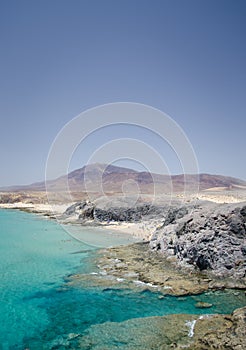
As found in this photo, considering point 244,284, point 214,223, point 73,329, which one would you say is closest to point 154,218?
point 214,223

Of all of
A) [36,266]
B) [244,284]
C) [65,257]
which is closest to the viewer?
[244,284]

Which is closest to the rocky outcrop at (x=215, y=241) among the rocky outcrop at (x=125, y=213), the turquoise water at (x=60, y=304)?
the turquoise water at (x=60, y=304)

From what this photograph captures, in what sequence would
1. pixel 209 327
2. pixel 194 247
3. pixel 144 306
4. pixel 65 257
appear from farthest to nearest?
pixel 65 257 → pixel 194 247 → pixel 144 306 → pixel 209 327

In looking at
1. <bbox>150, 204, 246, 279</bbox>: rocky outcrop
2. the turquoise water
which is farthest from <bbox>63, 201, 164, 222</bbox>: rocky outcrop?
the turquoise water

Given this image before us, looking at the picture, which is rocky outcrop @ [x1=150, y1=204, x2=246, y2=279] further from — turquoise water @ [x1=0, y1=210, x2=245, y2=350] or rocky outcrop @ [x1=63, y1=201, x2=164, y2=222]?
rocky outcrop @ [x1=63, y1=201, x2=164, y2=222]

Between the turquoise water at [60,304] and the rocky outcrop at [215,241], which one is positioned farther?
the rocky outcrop at [215,241]

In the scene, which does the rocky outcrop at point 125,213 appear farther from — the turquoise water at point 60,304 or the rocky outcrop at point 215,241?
the turquoise water at point 60,304

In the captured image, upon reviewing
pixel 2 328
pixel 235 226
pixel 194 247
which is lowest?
pixel 2 328

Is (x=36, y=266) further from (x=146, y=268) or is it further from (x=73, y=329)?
(x=73, y=329)
